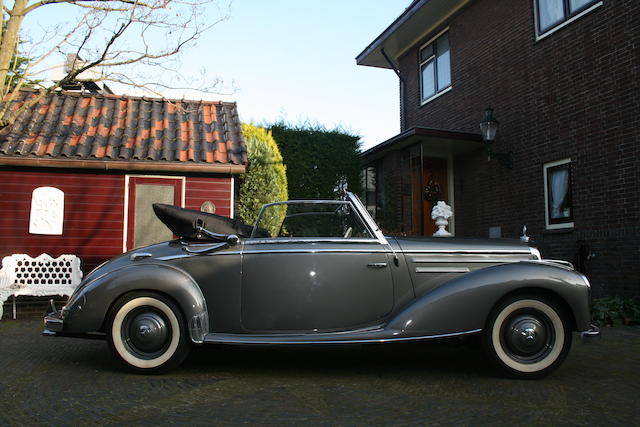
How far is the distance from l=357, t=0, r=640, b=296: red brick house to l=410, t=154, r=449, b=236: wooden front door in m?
0.03

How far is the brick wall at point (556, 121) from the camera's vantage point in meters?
7.49

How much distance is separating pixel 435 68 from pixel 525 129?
4.01m

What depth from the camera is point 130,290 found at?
12.7ft

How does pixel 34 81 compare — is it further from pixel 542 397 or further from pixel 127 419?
pixel 542 397

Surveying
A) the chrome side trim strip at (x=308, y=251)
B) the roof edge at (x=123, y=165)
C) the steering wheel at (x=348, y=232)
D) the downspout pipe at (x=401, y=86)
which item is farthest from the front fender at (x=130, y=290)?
the downspout pipe at (x=401, y=86)

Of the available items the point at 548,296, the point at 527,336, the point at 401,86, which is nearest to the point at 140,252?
the point at 527,336

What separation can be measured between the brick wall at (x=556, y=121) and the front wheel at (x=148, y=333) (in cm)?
646

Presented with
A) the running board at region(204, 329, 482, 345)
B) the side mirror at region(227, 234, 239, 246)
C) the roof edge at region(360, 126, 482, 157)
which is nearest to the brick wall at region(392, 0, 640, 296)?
the roof edge at region(360, 126, 482, 157)

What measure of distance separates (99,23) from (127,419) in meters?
8.23

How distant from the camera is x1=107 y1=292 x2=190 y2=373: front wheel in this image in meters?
3.85

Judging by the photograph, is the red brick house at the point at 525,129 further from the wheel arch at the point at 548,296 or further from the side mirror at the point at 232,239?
the side mirror at the point at 232,239

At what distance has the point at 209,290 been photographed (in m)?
3.90

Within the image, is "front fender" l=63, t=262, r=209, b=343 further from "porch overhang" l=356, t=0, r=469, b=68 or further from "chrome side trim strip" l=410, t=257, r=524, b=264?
"porch overhang" l=356, t=0, r=469, b=68

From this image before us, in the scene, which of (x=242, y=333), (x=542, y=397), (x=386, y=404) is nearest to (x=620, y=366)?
(x=542, y=397)
